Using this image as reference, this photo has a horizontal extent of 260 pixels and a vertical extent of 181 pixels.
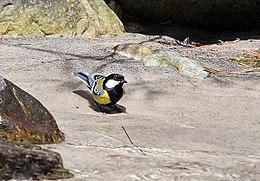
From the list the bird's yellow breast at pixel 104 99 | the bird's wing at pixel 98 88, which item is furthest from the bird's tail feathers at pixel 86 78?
the bird's yellow breast at pixel 104 99

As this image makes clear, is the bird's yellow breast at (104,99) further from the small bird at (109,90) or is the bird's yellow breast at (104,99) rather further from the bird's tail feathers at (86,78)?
the bird's tail feathers at (86,78)

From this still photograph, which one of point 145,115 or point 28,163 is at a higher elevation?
point 145,115

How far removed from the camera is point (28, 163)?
2512mm

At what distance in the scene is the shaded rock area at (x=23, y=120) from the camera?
302cm

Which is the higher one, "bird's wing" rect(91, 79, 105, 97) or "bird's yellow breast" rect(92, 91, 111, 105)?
"bird's wing" rect(91, 79, 105, 97)

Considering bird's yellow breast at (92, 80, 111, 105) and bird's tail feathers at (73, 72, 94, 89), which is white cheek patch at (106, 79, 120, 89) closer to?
bird's yellow breast at (92, 80, 111, 105)

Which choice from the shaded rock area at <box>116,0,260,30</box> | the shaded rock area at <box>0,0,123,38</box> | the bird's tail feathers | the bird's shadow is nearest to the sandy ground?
the bird's shadow

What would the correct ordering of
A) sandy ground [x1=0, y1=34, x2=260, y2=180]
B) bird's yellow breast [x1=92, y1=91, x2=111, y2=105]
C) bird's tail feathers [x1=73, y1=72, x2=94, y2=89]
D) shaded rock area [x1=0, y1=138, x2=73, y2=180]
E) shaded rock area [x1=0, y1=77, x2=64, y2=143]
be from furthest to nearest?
bird's tail feathers [x1=73, y1=72, x2=94, y2=89] → bird's yellow breast [x1=92, y1=91, x2=111, y2=105] → shaded rock area [x1=0, y1=77, x2=64, y2=143] → sandy ground [x1=0, y1=34, x2=260, y2=180] → shaded rock area [x1=0, y1=138, x2=73, y2=180]

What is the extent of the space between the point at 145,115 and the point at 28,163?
1929mm

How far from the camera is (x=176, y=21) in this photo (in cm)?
895

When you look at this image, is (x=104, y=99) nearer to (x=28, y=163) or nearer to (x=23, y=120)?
(x=23, y=120)

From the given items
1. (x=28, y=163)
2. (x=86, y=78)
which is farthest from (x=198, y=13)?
(x=28, y=163)

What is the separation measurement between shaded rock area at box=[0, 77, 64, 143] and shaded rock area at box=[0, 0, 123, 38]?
3774 millimetres

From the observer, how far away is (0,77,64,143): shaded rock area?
9.89 ft
